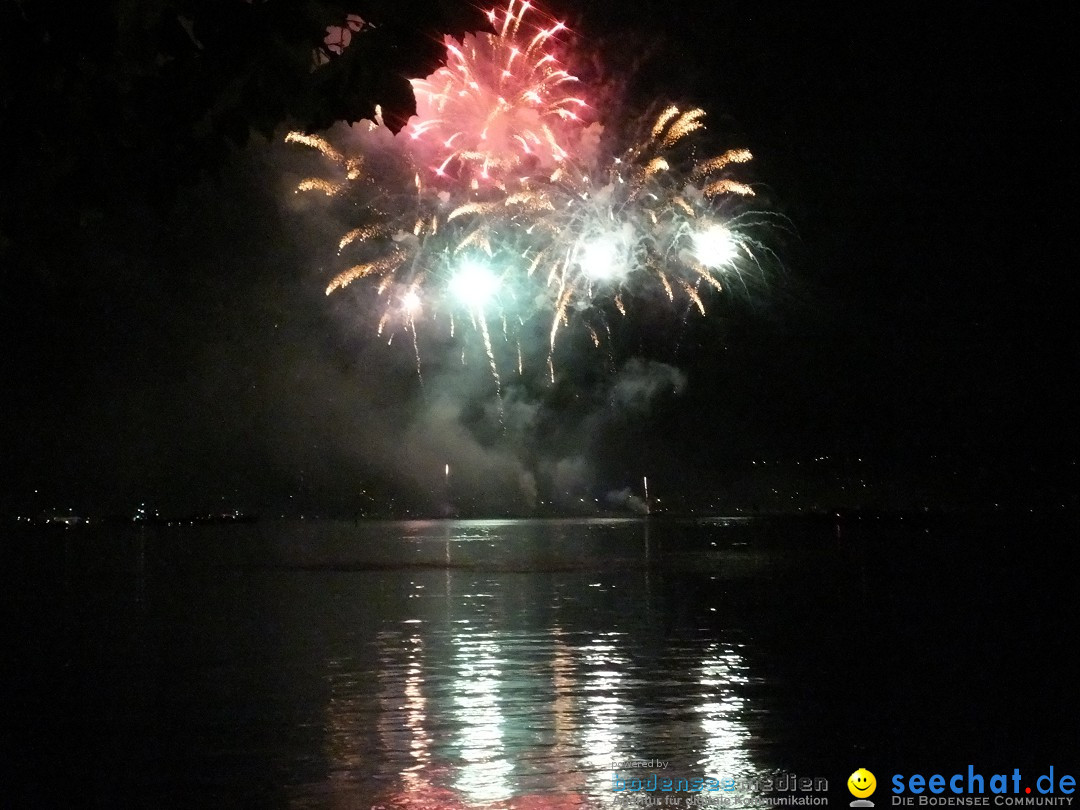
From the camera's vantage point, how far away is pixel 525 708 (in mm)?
10836

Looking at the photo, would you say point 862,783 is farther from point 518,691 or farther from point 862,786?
point 518,691

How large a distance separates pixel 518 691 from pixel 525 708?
96cm

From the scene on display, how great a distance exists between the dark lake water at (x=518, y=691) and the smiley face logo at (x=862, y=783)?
0.10 meters

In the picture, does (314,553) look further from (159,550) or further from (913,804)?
(913,804)

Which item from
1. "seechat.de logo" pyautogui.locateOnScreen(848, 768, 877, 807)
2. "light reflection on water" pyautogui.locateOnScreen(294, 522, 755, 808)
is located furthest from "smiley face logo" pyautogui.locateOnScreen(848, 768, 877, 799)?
"light reflection on water" pyautogui.locateOnScreen(294, 522, 755, 808)

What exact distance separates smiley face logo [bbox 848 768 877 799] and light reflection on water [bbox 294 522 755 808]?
72 cm

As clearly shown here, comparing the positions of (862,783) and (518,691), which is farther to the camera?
(518,691)

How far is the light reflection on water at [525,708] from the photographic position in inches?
314

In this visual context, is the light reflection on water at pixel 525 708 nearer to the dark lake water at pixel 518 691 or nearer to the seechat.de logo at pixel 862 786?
the dark lake water at pixel 518 691

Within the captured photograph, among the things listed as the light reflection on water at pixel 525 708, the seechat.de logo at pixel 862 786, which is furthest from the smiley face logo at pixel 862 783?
the light reflection on water at pixel 525 708

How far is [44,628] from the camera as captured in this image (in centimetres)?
1828

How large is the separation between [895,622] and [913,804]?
10544 millimetres

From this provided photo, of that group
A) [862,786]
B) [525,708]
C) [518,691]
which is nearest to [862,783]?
[862,786]

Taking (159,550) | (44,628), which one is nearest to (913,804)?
(44,628)
